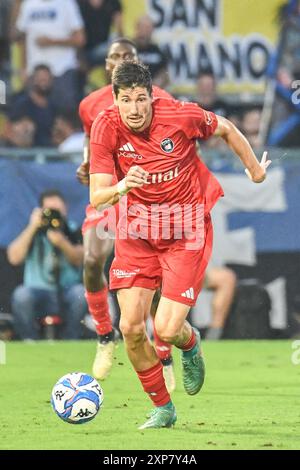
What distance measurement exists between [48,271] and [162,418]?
242 inches

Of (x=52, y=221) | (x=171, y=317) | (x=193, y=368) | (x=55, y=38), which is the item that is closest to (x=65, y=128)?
(x=55, y=38)

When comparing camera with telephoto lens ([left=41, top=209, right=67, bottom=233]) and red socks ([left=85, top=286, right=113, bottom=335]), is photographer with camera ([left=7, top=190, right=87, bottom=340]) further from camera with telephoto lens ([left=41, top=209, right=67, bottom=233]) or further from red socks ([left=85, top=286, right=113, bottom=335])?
red socks ([left=85, top=286, right=113, bottom=335])

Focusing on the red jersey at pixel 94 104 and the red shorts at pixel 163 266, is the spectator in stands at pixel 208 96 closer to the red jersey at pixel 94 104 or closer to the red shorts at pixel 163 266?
the red jersey at pixel 94 104

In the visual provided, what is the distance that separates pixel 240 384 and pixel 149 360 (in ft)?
9.03

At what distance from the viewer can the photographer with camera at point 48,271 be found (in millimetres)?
13875

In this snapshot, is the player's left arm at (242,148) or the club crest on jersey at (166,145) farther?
the player's left arm at (242,148)

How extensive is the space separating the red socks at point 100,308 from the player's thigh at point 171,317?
2367 mm

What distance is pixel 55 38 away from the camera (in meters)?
16.1

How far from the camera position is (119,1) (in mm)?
16375

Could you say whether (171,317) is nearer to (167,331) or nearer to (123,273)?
(167,331)

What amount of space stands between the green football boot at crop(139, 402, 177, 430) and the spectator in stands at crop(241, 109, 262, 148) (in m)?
8.54

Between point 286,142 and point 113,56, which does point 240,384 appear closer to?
point 113,56

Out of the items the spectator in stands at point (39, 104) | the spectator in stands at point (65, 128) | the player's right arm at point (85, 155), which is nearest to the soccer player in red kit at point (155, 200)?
the player's right arm at point (85, 155)

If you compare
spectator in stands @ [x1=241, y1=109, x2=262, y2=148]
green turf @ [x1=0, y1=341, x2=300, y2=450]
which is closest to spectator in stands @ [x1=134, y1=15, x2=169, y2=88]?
spectator in stands @ [x1=241, y1=109, x2=262, y2=148]
